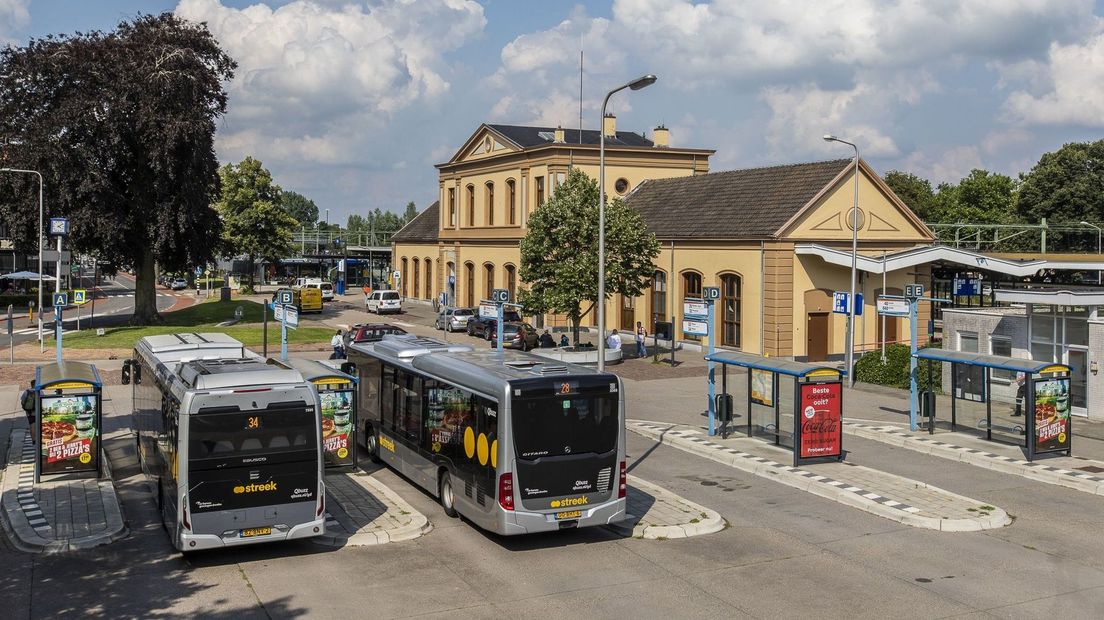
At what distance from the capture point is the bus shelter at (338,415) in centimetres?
1917

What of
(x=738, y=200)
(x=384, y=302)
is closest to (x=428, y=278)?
(x=384, y=302)

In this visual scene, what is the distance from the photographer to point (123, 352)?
135ft

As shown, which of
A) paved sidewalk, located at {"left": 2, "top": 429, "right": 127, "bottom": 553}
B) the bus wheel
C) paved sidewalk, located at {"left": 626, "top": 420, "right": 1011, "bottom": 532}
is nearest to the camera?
paved sidewalk, located at {"left": 2, "top": 429, "right": 127, "bottom": 553}

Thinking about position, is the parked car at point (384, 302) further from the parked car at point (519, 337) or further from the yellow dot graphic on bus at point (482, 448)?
the yellow dot graphic on bus at point (482, 448)

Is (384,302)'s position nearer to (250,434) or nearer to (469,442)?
(469,442)

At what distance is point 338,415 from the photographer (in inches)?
760

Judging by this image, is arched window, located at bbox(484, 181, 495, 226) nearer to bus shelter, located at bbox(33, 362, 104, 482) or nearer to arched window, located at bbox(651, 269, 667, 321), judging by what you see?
arched window, located at bbox(651, 269, 667, 321)

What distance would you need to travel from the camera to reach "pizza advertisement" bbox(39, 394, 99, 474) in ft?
60.6

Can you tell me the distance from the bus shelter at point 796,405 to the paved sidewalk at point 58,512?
12834 mm

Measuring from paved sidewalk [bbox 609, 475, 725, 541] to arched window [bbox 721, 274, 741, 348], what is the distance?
2559 centimetres

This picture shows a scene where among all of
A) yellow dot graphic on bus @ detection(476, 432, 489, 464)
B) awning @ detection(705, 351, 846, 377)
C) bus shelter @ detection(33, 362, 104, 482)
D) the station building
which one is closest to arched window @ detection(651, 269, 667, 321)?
the station building

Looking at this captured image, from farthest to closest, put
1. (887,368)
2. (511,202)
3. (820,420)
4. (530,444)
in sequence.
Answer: (511,202) → (887,368) → (820,420) → (530,444)

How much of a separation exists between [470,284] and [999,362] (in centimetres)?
4541

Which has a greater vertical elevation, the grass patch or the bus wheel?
the grass patch
